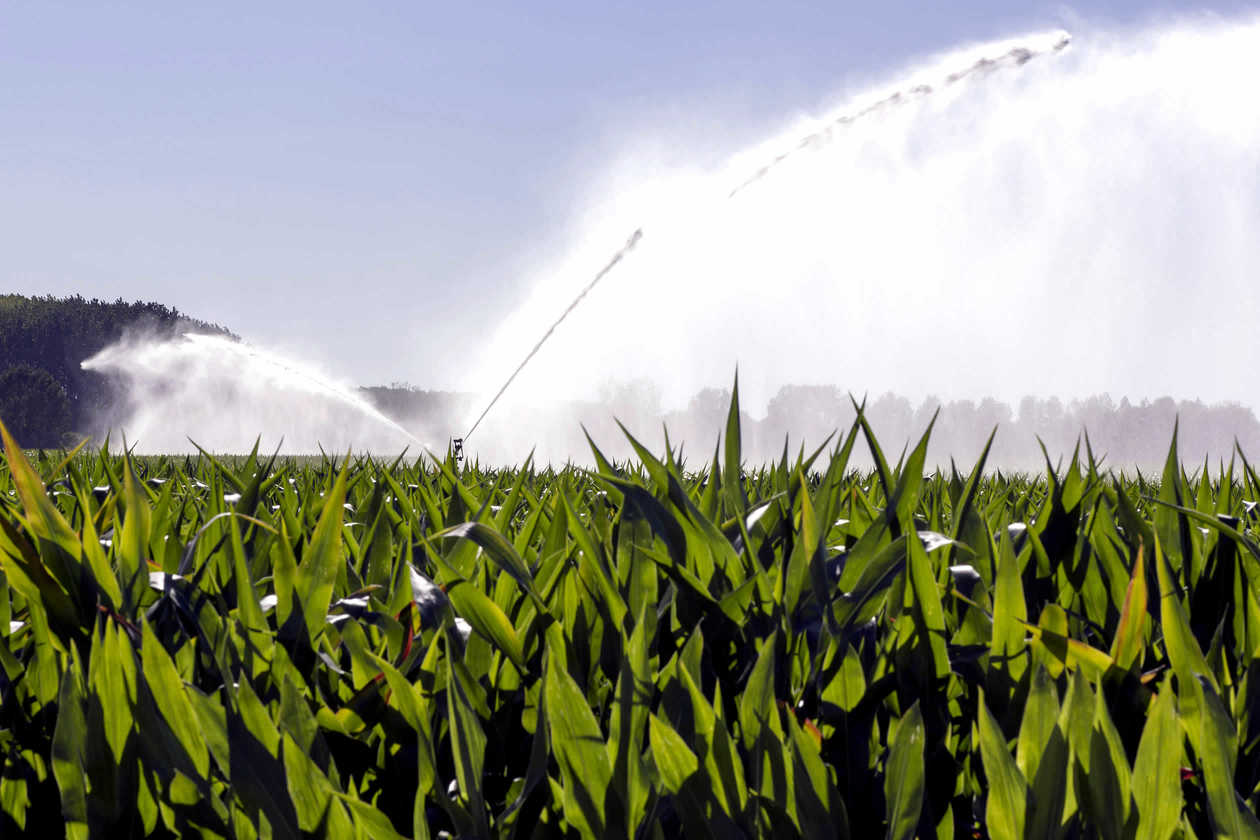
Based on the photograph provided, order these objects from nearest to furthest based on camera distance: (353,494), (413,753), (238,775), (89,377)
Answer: (238,775)
(413,753)
(353,494)
(89,377)

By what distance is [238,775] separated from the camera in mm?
800

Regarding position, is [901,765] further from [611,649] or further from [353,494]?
[353,494]

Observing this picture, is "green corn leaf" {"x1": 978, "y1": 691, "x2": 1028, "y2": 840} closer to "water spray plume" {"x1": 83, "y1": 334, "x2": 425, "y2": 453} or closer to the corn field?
the corn field

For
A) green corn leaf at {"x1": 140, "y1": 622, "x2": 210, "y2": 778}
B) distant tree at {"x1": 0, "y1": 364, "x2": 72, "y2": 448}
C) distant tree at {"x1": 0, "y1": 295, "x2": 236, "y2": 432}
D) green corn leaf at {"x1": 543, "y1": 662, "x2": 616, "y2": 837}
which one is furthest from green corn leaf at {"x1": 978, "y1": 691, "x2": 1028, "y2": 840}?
distant tree at {"x1": 0, "y1": 295, "x2": 236, "y2": 432}

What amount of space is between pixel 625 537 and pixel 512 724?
1.06 feet

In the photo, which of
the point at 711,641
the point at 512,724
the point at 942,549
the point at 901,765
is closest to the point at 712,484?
the point at 942,549

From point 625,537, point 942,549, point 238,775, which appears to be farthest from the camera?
point 942,549

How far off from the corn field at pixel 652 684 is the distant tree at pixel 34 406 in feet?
222

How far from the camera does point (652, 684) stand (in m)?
0.95

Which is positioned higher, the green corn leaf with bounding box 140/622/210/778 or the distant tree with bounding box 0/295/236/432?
the distant tree with bounding box 0/295/236/432

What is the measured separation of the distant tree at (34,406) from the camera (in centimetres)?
5925

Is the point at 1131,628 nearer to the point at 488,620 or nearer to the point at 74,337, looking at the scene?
the point at 488,620

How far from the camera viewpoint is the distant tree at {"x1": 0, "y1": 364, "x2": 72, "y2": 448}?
5925cm

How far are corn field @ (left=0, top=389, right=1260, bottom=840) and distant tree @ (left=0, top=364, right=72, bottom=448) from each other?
67673 millimetres
